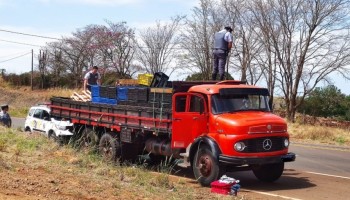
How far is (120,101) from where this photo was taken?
47.6 feet

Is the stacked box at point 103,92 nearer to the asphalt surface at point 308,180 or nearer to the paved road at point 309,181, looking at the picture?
the asphalt surface at point 308,180

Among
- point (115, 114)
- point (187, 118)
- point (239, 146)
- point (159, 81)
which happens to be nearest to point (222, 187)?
point (239, 146)

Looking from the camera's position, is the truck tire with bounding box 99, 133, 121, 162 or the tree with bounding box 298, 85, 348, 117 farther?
the tree with bounding box 298, 85, 348, 117

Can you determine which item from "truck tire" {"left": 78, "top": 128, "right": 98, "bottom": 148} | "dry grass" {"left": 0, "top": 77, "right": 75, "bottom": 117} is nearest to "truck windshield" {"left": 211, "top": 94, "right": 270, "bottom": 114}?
"truck tire" {"left": 78, "top": 128, "right": 98, "bottom": 148}

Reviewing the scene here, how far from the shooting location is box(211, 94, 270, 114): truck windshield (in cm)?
1181

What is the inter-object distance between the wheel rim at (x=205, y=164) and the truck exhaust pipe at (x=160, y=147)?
37.9 inches

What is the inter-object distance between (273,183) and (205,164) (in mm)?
1970

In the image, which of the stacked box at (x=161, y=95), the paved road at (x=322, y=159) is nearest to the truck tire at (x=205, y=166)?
the stacked box at (x=161, y=95)

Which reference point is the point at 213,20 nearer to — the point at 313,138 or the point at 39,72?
the point at 313,138

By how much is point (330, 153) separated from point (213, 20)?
62.1 feet

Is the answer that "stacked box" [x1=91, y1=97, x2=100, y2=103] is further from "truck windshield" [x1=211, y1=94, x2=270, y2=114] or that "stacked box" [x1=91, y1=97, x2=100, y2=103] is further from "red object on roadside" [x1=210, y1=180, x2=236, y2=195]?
"red object on roadside" [x1=210, y1=180, x2=236, y2=195]

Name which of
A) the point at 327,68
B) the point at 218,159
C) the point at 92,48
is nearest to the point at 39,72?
the point at 92,48

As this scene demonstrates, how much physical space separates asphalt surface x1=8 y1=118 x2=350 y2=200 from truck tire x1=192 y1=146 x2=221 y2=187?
2.40 feet

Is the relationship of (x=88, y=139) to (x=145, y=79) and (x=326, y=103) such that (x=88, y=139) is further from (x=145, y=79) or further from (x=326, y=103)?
(x=326, y=103)
